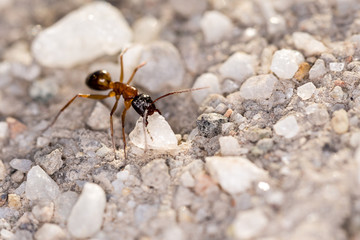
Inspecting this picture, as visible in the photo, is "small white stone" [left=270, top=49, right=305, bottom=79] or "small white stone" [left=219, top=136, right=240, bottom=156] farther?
"small white stone" [left=270, top=49, right=305, bottom=79]

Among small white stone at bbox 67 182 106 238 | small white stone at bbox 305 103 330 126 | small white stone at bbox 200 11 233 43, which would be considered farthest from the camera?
small white stone at bbox 200 11 233 43

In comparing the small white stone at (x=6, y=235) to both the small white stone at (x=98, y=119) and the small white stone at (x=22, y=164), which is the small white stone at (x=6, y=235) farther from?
the small white stone at (x=98, y=119)

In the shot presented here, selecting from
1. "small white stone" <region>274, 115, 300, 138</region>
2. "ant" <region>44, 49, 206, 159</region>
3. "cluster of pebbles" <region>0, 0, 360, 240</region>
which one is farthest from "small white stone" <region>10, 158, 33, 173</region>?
"small white stone" <region>274, 115, 300, 138</region>

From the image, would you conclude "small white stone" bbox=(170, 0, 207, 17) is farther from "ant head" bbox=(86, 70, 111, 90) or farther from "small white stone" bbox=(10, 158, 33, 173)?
"small white stone" bbox=(10, 158, 33, 173)

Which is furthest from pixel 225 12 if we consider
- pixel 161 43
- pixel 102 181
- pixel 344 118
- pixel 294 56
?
pixel 102 181

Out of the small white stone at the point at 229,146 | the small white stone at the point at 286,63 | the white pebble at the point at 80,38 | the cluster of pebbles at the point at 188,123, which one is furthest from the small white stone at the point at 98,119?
the small white stone at the point at 286,63

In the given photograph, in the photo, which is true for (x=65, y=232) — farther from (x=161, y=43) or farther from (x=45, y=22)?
(x=45, y=22)
